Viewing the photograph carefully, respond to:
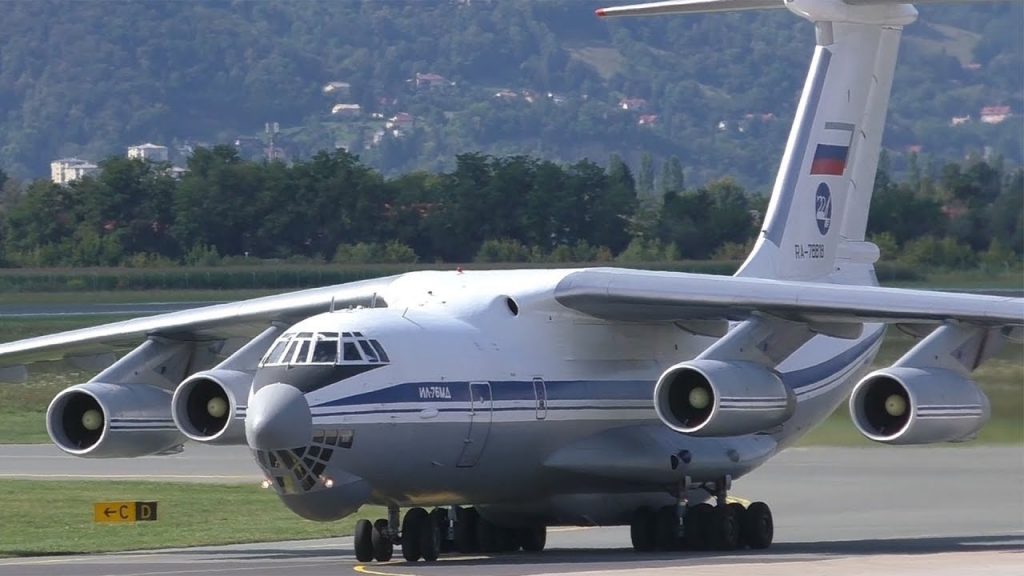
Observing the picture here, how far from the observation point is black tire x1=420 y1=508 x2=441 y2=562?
53.2ft

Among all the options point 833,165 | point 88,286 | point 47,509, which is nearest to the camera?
point 833,165

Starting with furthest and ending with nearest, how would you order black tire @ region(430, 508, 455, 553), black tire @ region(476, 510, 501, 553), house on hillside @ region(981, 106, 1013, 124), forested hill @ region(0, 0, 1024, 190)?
1. forested hill @ region(0, 0, 1024, 190)
2. house on hillside @ region(981, 106, 1013, 124)
3. black tire @ region(476, 510, 501, 553)
4. black tire @ region(430, 508, 455, 553)

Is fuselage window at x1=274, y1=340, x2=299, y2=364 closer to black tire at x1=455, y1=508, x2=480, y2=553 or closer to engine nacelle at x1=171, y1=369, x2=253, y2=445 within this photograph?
engine nacelle at x1=171, y1=369, x2=253, y2=445

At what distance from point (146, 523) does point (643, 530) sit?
577 centimetres

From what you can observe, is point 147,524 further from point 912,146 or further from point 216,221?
point 912,146

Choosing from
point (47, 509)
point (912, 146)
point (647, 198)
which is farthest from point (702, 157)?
point (47, 509)

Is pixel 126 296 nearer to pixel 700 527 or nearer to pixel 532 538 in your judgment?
pixel 532 538

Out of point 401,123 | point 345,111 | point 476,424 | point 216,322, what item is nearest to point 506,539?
point 476,424

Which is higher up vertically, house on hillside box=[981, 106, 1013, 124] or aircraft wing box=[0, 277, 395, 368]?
house on hillside box=[981, 106, 1013, 124]

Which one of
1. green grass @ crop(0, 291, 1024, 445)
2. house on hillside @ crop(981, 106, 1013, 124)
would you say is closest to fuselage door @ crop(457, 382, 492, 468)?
green grass @ crop(0, 291, 1024, 445)

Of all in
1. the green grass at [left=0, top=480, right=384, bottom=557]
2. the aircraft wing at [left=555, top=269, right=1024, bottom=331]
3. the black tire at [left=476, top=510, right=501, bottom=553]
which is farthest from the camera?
the green grass at [left=0, top=480, right=384, bottom=557]

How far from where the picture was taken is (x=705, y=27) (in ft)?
397

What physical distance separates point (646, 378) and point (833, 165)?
3495 millimetres

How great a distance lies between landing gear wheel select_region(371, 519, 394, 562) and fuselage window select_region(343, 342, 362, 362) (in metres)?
1.61
